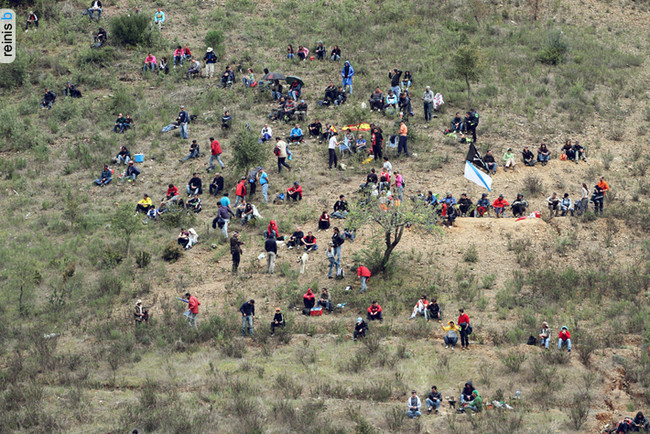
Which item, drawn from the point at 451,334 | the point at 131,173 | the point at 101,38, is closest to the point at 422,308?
the point at 451,334

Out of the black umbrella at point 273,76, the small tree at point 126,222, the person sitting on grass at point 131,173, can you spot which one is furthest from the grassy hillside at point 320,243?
the black umbrella at point 273,76

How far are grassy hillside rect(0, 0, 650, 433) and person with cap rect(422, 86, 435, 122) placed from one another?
43cm

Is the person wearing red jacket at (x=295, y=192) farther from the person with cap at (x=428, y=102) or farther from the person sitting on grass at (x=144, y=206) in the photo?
the person with cap at (x=428, y=102)

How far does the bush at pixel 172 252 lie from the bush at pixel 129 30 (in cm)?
1695

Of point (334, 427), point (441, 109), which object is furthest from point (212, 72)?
point (334, 427)

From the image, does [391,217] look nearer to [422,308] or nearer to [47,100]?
[422,308]

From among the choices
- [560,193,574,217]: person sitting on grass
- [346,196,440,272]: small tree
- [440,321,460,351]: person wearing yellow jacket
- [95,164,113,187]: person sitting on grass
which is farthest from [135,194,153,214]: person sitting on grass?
[560,193,574,217]: person sitting on grass

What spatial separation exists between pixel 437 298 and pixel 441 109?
531 inches

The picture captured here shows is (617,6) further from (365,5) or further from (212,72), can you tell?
(212,72)

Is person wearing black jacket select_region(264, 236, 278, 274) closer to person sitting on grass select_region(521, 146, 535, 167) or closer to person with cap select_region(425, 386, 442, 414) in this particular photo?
person with cap select_region(425, 386, 442, 414)

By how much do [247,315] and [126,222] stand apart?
6.48 meters

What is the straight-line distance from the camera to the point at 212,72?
1485 inches

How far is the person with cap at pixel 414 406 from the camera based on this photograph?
61.7 feet

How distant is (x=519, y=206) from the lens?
28484 mm
